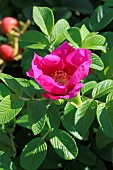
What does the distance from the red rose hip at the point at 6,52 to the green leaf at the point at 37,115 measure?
2.66 feet

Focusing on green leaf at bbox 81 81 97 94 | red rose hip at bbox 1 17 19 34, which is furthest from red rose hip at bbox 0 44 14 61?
green leaf at bbox 81 81 97 94

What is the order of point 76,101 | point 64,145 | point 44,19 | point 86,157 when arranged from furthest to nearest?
1. point 86,157
2. point 44,19
3. point 64,145
4. point 76,101

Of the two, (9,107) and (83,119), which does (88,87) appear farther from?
(9,107)

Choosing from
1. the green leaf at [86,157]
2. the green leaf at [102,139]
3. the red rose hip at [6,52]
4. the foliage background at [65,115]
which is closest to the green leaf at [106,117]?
the foliage background at [65,115]

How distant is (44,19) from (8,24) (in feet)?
2.09

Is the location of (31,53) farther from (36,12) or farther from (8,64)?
(8,64)

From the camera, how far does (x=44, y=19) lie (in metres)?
1.39

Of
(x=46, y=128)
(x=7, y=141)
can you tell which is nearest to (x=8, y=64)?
(x=7, y=141)

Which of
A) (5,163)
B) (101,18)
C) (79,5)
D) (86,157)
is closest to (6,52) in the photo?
(79,5)

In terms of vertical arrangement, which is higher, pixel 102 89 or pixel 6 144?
pixel 102 89

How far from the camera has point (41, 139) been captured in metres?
1.29

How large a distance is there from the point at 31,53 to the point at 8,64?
0.45m

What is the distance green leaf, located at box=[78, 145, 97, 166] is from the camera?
4.90 ft

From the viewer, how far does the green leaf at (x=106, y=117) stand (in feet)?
3.74
